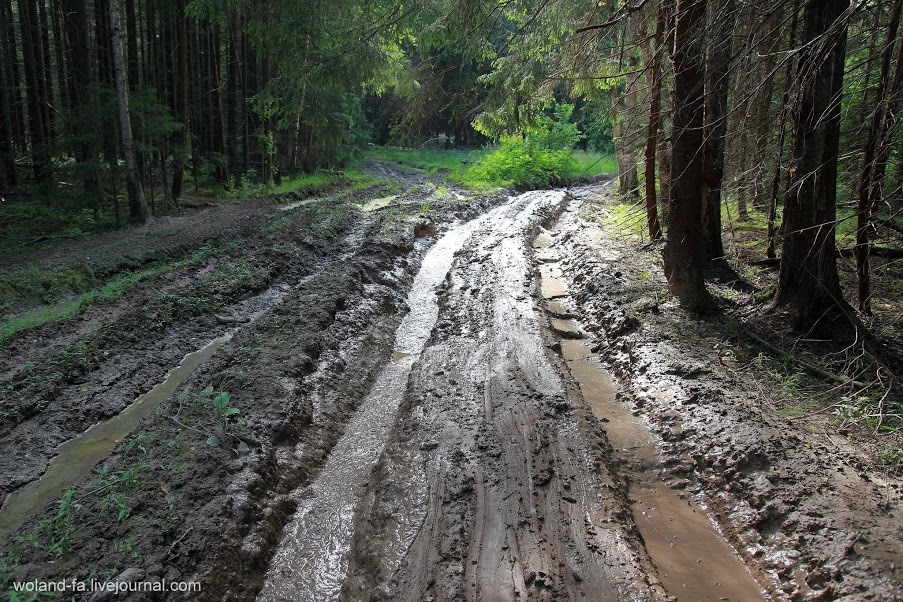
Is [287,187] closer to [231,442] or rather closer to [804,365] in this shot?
[231,442]

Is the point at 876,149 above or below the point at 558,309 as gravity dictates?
above

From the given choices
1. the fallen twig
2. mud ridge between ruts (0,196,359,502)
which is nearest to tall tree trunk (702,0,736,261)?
the fallen twig

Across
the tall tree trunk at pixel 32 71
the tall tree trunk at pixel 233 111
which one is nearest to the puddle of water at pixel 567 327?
the tall tree trunk at pixel 32 71

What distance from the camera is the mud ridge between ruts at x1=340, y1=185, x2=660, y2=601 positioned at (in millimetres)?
3443

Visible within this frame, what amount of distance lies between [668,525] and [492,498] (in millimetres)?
1378

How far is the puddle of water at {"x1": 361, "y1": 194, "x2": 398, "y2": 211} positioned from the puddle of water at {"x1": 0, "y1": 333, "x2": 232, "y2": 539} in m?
10.7

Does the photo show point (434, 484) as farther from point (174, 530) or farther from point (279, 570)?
point (174, 530)

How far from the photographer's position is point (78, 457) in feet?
16.9

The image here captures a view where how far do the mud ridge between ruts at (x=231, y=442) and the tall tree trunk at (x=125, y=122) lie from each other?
5.36 metres

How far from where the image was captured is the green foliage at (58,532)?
3488 mm

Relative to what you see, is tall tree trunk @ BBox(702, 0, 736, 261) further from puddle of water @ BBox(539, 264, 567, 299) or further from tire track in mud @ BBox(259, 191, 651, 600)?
tire track in mud @ BBox(259, 191, 651, 600)

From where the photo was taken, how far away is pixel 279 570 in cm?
385

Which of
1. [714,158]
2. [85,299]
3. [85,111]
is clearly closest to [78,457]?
[85,299]

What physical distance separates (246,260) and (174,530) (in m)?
7.36
